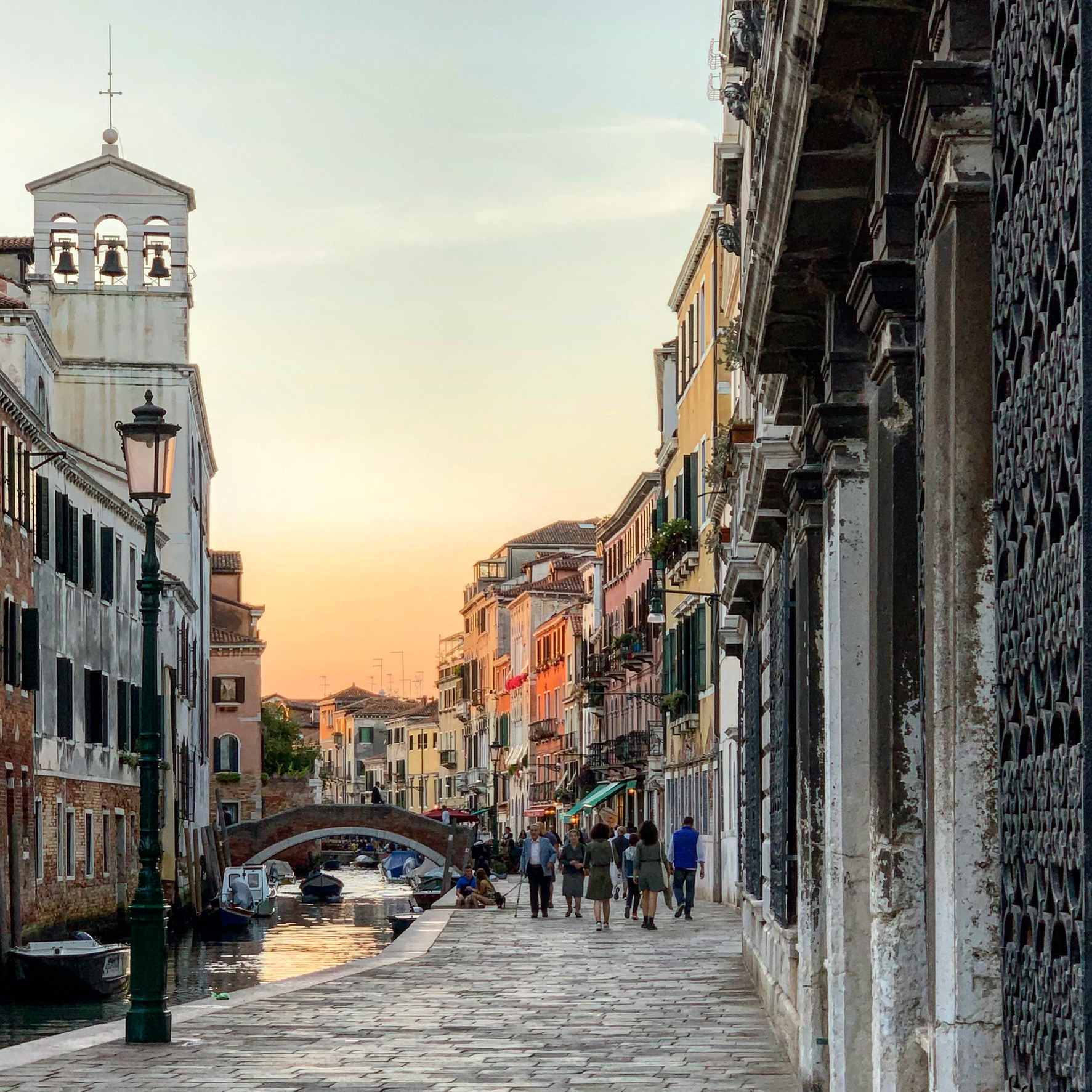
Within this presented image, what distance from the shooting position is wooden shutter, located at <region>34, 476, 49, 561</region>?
102ft

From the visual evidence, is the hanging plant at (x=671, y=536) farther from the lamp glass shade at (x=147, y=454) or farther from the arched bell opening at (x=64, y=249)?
the lamp glass shade at (x=147, y=454)

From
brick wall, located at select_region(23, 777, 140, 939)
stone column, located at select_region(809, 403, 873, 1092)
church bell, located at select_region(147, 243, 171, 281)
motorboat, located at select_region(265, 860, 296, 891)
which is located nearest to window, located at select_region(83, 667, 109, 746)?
brick wall, located at select_region(23, 777, 140, 939)

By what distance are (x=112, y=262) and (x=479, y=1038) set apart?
36.2 metres

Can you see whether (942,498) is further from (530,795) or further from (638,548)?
(530,795)

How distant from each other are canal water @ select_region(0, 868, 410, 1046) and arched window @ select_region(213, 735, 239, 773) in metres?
14.3

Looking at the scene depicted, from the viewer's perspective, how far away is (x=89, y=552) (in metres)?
36.3

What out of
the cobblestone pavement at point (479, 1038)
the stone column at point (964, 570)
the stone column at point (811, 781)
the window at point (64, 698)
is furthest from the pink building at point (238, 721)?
the stone column at point (964, 570)

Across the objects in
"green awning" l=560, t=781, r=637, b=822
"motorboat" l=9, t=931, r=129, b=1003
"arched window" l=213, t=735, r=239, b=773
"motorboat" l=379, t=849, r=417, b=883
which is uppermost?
"arched window" l=213, t=735, r=239, b=773

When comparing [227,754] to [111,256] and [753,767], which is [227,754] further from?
[753,767]

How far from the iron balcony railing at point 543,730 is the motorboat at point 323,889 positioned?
23878mm

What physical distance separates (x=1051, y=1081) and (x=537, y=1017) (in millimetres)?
11354

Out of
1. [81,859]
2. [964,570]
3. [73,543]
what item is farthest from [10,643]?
[964,570]

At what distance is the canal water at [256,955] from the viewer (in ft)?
79.5

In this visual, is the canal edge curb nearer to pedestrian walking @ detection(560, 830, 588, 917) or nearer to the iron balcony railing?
pedestrian walking @ detection(560, 830, 588, 917)
